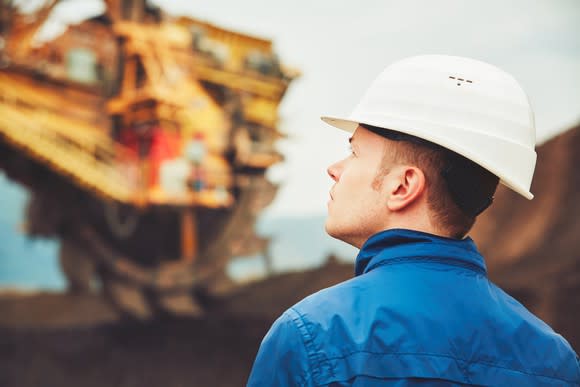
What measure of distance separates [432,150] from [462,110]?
113 millimetres

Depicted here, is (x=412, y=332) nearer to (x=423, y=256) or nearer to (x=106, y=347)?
(x=423, y=256)

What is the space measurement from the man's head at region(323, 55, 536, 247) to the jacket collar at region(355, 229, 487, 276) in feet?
0.23

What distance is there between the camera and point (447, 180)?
133 cm

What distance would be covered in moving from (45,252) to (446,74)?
41.4ft

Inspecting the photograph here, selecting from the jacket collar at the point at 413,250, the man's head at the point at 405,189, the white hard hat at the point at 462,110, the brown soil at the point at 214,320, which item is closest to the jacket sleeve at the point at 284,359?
the jacket collar at the point at 413,250

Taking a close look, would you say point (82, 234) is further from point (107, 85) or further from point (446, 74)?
point (446, 74)

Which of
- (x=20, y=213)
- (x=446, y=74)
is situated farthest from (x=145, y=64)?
(x=446, y=74)

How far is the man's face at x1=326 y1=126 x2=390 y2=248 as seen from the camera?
4.44ft

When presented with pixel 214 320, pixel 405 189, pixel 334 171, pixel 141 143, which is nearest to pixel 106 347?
pixel 214 320

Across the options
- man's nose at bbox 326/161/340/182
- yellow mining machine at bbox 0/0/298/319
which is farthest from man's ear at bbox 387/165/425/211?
yellow mining machine at bbox 0/0/298/319

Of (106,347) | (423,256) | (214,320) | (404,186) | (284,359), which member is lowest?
(106,347)

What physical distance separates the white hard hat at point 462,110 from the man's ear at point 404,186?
79 millimetres

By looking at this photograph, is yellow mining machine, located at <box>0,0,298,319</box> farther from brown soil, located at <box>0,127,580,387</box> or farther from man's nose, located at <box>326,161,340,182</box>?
man's nose, located at <box>326,161,340,182</box>

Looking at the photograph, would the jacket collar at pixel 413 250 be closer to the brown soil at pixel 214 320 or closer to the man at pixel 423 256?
the man at pixel 423 256
